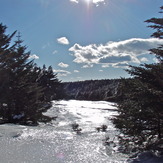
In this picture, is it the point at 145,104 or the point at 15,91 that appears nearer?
the point at 145,104

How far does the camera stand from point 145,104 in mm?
4605

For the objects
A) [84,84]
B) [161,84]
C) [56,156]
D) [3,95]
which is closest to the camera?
[56,156]

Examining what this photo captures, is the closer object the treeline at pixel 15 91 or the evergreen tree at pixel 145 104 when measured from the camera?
the evergreen tree at pixel 145 104

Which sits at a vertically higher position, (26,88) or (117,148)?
(26,88)

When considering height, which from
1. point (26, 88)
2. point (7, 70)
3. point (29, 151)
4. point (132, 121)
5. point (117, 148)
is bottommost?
point (117, 148)

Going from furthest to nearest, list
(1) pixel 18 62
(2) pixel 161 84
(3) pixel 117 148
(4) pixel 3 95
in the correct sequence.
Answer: (1) pixel 18 62 < (4) pixel 3 95 < (3) pixel 117 148 < (2) pixel 161 84

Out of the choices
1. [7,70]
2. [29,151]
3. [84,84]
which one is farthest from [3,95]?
[84,84]

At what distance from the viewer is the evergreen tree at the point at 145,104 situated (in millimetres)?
4477

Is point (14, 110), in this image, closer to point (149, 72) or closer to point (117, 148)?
point (117, 148)

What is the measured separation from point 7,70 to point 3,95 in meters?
1.54

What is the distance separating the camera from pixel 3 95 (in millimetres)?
9578

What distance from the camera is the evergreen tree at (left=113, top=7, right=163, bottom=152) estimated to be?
176 inches

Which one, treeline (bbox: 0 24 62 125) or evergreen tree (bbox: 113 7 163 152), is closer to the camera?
evergreen tree (bbox: 113 7 163 152)

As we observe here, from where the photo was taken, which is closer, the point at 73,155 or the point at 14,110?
the point at 73,155
